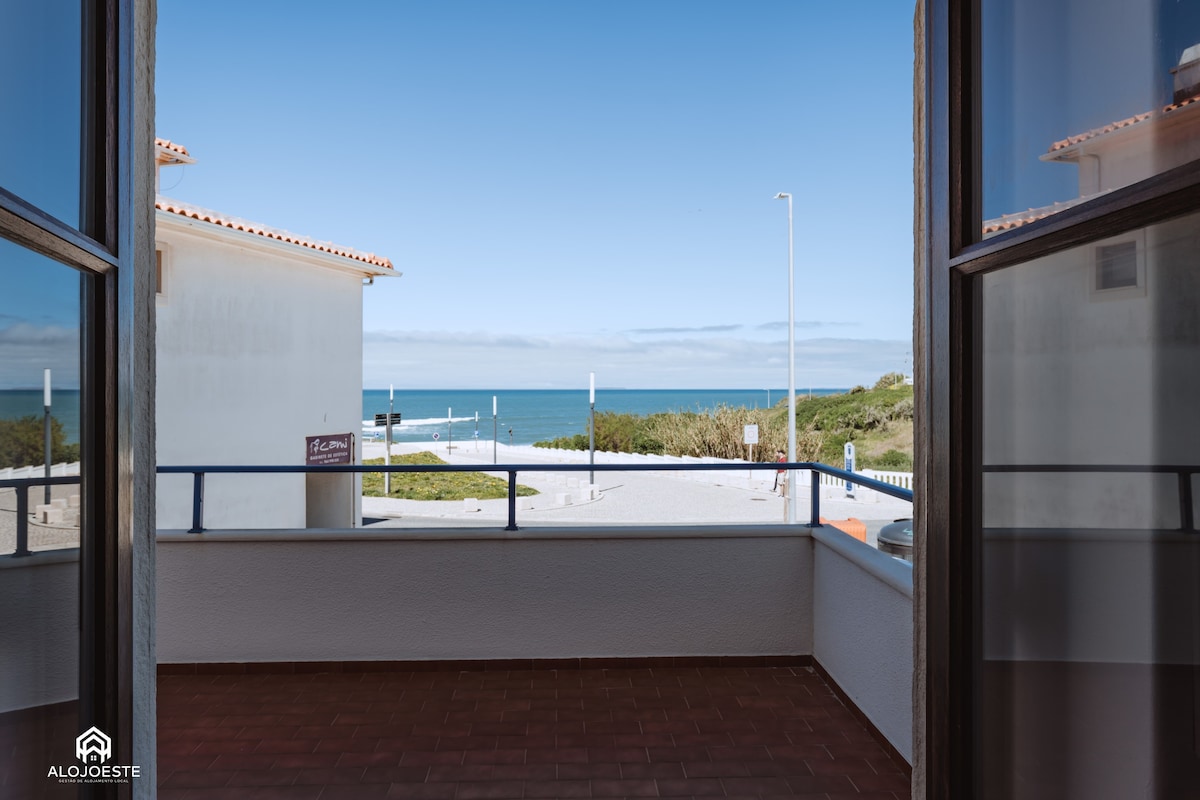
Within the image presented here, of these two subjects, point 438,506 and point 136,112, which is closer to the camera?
point 136,112

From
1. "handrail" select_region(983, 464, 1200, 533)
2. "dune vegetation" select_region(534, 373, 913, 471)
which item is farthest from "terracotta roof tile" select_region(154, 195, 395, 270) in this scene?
"handrail" select_region(983, 464, 1200, 533)

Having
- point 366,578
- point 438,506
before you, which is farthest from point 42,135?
point 438,506

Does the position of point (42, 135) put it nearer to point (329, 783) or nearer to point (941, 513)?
point (941, 513)

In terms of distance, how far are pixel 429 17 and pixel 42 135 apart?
367 inches

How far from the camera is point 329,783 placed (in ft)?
8.39

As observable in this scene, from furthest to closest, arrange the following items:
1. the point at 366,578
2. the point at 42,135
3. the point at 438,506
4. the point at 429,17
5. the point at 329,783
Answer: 1. the point at 438,506
2. the point at 429,17
3. the point at 366,578
4. the point at 329,783
5. the point at 42,135

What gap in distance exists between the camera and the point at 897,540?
3.11 meters

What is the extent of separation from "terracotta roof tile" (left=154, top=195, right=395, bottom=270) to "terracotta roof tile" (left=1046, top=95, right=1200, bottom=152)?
6.82m

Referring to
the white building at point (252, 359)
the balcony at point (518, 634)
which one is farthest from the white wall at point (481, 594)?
the white building at point (252, 359)

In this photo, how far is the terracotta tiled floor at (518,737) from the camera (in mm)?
2545

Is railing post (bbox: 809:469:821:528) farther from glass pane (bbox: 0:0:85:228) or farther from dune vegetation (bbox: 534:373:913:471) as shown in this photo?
glass pane (bbox: 0:0:85:228)

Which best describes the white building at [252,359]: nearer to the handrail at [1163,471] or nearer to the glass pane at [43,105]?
the glass pane at [43,105]

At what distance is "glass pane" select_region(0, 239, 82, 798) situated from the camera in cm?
87

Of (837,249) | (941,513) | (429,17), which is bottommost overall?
(941,513)
